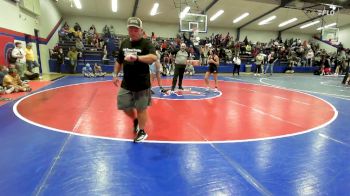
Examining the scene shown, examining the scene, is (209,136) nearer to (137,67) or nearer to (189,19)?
(137,67)

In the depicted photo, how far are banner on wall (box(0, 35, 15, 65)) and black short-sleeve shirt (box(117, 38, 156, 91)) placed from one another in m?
9.72

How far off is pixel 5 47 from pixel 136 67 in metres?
10.5

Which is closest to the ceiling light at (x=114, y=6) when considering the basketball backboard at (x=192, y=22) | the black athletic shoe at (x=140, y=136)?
the basketball backboard at (x=192, y=22)

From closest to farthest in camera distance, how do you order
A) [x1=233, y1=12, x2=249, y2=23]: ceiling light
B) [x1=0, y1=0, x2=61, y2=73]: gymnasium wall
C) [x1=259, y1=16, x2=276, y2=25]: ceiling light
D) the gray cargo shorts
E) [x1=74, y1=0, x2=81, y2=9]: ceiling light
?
the gray cargo shorts, [x1=0, y1=0, x2=61, y2=73]: gymnasium wall, [x1=74, y1=0, x2=81, y2=9]: ceiling light, [x1=233, y1=12, x2=249, y2=23]: ceiling light, [x1=259, y1=16, x2=276, y2=25]: ceiling light

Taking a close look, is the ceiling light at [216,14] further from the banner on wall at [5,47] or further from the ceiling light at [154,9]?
the banner on wall at [5,47]

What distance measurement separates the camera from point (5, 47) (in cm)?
1108

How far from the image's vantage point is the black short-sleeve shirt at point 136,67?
3.69 m

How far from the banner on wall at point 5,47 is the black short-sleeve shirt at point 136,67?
972cm

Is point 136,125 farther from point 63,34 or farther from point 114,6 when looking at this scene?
point 114,6

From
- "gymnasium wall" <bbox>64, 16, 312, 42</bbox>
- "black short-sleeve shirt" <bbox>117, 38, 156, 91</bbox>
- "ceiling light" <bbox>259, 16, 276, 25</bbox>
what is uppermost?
"ceiling light" <bbox>259, 16, 276, 25</bbox>

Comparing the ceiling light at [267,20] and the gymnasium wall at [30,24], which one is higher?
the ceiling light at [267,20]

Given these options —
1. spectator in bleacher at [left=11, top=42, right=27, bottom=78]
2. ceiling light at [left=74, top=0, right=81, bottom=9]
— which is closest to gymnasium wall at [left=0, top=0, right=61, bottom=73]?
spectator in bleacher at [left=11, top=42, right=27, bottom=78]

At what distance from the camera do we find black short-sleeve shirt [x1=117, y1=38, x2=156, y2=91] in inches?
145

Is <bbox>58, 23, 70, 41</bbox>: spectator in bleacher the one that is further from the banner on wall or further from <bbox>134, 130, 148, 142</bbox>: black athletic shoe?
<bbox>134, 130, 148, 142</bbox>: black athletic shoe
